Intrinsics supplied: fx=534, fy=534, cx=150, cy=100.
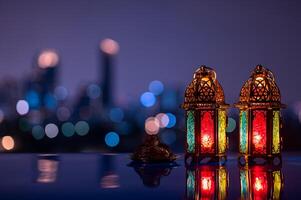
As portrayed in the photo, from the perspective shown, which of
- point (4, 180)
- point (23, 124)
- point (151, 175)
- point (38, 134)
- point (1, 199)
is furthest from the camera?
point (23, 124)

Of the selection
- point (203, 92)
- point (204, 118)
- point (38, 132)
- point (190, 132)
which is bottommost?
point (38, 132)

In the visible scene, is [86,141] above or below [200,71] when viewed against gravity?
below

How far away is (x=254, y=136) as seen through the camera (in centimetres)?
562

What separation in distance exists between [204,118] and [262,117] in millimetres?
605

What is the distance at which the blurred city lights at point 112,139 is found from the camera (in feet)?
39.0

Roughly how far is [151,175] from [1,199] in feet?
5.86

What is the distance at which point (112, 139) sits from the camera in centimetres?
1274

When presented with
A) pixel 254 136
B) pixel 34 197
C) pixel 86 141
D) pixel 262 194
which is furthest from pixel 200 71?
pixel 86 141

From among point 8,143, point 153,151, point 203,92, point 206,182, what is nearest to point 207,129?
point 203,92

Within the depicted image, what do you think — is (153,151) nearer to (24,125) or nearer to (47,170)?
(47,170)

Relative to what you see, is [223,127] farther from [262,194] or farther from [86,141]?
[86,141]

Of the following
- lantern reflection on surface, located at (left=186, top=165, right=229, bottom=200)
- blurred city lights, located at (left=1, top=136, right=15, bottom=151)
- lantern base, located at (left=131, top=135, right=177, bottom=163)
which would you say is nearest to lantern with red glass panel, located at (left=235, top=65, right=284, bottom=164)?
lantern reflection on surface, located at (left=186, top=165, right=229, bottom=200)

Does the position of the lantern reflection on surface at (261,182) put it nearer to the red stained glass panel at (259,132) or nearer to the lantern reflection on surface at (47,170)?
the red stained glass panel at (259,132)

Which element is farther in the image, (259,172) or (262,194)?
(259,172)
